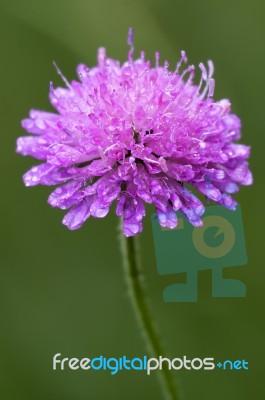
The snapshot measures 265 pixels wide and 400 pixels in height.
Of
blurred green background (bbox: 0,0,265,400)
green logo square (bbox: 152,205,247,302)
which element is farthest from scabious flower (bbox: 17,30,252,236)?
blurred green background (bbox: 0,0,265,400)

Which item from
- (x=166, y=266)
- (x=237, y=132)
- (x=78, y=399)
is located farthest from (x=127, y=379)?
(x=237, y=132)

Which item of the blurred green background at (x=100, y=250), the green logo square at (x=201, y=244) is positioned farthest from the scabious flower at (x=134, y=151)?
the blurred green background at (x=100, y=250)

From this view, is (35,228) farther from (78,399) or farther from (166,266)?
(166,266)

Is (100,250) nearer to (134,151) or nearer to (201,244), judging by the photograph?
(201,244)

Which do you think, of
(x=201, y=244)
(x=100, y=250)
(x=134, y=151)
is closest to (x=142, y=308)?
(x=201, y=244)

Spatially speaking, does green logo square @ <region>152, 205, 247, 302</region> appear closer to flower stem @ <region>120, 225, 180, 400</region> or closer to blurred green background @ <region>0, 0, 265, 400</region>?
flower stem @ <region>120, 225, 180, 400</region>
